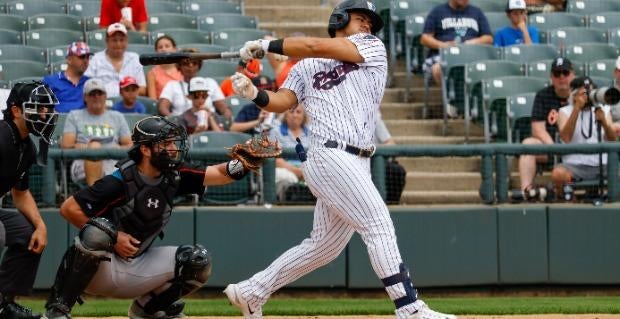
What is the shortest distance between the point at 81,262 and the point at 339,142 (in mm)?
1488

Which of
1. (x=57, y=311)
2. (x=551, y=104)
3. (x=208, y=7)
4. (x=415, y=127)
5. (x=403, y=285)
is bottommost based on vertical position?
(x=57, y=311)

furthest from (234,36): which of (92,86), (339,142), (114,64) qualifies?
(339,142)

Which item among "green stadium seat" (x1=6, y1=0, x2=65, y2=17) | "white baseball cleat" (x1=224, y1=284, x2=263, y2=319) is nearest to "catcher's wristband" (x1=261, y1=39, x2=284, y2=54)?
"white baseball cleat" (x1=224, y1=284, x2=263, y2=319)

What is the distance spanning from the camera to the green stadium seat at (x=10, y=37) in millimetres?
11781

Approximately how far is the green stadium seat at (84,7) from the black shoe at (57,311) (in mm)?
6469

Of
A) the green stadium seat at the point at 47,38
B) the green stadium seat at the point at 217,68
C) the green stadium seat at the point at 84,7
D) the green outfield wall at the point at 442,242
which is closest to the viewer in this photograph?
the green outfield wall at the point at 442,242

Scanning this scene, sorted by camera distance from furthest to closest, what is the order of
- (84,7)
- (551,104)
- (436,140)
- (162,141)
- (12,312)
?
(84,7) < (436,140) < (551,104) < (12,312) < (162,141)

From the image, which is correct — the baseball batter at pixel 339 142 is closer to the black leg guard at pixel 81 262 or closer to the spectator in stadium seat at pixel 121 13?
the black leg guard at pixel 81 262

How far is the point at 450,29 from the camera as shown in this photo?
39.3ft

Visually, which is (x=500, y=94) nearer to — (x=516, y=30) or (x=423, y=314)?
(x=516, y=30)

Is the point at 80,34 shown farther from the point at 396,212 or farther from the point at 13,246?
the point at 13,246

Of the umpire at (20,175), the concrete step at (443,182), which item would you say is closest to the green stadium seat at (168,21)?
the concrete step at (443,182)

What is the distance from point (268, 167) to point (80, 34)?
3.46 m

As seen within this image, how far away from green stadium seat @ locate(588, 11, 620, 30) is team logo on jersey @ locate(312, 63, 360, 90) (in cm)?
699
